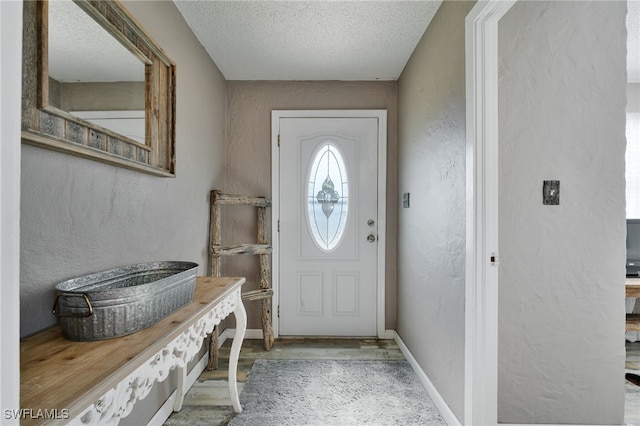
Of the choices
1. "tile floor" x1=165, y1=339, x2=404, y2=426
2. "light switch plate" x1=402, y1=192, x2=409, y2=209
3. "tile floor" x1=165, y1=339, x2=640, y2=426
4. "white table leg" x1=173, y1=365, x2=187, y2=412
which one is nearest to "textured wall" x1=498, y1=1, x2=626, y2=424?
"tile floor" x1=165, y1=339, x2=640, y2=426

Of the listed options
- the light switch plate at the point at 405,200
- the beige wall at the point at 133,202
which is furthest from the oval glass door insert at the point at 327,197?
the beige wall at the point at 133,202

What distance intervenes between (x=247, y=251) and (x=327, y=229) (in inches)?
30.3

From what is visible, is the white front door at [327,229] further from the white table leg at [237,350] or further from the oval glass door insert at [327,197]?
the white table leg at [237,350]

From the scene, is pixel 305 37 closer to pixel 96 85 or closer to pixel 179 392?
pixel 96 85

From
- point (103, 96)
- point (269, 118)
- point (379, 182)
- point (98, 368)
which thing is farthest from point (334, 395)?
point (269, 118)

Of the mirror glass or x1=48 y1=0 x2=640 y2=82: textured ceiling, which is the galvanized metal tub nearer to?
the mirror glass

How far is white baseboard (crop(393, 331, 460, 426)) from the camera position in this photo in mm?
1745

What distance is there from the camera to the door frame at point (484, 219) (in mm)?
1479

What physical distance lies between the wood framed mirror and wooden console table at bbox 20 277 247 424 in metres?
0.59

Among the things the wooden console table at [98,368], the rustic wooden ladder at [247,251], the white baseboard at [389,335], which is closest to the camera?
the wooden console table at [98,368]

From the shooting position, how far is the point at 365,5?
1961mm

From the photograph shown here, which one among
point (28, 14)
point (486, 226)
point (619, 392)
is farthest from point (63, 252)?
point (619, 392)

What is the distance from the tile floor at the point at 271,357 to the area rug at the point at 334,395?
0.30 feet

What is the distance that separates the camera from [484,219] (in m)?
1.48
